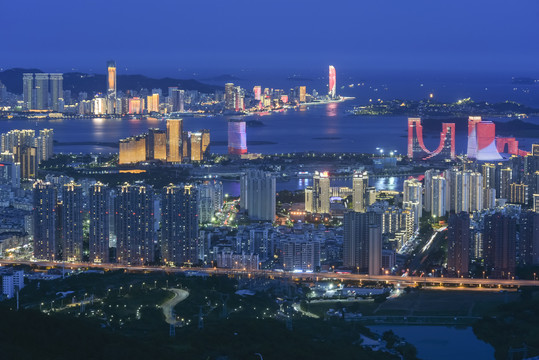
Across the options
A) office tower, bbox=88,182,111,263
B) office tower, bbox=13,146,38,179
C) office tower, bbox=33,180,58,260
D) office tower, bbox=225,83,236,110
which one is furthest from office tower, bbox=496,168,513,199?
office tower, bbox=225,83,236,110

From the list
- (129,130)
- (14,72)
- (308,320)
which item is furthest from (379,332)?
(14,72)

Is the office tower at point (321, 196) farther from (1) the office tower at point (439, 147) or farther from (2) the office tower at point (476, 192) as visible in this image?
(1) the office tower at point (439, 147)

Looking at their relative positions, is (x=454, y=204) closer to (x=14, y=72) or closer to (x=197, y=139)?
(x=197, y=139)

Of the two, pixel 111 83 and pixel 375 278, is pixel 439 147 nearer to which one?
pixel 375 278

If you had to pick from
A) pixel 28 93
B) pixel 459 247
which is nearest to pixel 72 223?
pixel 459 247

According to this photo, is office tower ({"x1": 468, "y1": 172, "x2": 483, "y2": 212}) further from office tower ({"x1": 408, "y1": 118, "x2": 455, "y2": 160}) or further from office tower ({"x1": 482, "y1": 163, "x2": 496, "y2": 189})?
office tower ({"x1": 408, "y1": 118, "x2": 455, "y2": 160})
